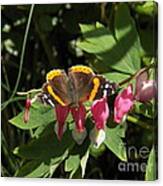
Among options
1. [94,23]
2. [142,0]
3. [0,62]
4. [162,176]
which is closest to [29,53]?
[0,62]

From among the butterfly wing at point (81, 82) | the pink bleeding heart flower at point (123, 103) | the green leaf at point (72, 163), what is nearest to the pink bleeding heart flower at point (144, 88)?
the pink bleeding heart flower at point (123, 103)

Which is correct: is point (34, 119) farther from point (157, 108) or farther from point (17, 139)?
point (157, 108)

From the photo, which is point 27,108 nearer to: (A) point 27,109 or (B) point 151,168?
(A) point 27,109

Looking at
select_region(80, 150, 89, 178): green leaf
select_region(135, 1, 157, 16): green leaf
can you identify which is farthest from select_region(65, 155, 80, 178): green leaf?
select_region(135, 1, 157, 16): green leaf

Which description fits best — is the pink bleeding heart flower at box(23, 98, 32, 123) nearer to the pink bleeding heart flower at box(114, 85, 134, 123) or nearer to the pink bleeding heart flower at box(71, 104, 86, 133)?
the pink bleeding heart flower at box(71, 104, 86, 133)

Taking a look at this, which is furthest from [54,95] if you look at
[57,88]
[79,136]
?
[79,136]

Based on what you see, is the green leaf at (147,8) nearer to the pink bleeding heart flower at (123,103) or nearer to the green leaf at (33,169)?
the pink bleeding heart flower at (123,103)
